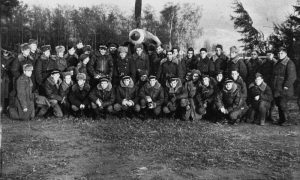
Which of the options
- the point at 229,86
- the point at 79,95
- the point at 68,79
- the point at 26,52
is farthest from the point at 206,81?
the point at 26,52

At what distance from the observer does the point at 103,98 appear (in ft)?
28.0

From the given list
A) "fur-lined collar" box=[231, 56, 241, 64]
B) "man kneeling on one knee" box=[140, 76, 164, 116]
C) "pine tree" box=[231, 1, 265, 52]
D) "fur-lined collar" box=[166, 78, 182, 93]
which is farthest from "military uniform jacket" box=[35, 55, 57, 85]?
"pine tree" box=[231, 1, 265, 52]

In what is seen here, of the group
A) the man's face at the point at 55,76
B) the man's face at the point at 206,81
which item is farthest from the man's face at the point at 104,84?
the man's face at the point at 206,81

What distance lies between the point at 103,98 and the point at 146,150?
2899mm

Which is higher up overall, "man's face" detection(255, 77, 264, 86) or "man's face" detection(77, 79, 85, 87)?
"man's face" detection(255, 77, 264, 86)

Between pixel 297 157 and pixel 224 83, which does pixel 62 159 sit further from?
pixel 224 83

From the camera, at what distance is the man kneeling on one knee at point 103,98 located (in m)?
8.42

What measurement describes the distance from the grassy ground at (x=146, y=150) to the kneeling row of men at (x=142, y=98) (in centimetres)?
34

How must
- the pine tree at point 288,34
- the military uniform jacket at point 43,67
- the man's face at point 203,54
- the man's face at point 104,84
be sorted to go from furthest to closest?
the pine tree at point 288,34, the man's face at point 203,54, the military uniform jacket at point 43,67, the man's face at point 104,84

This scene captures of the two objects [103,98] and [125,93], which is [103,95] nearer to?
[103,98]

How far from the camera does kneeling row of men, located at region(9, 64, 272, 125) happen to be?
8398mm

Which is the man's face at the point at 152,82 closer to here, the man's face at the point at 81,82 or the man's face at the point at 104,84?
the man's face at the point at 104,84

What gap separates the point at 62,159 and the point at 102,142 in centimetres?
117

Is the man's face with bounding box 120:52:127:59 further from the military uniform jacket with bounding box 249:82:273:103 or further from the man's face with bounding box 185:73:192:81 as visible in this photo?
the military uniform jacket with bounding box 249:82:273:103
